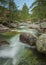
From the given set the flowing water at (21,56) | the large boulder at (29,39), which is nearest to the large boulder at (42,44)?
the flowing water at (21,56)

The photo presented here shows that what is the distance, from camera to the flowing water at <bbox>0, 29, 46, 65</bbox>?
6.81 metres

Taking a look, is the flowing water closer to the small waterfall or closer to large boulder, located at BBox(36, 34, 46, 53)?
the small waterfall

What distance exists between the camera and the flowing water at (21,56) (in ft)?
22.4

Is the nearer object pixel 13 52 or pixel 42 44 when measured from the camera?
pixel 42 44

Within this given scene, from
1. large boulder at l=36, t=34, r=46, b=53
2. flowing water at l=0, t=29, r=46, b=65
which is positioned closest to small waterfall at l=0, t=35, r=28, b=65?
flowing water at l=0, t=29, r=46, b=65

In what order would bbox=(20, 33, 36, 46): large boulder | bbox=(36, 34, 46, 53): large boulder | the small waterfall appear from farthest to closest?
bbox=(20, 33, 36, 46): large boulder
the small waterfall
bbox=(36, 34, 46, 53): large boulder

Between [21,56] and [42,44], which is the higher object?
[42,44]

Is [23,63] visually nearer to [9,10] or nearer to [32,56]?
[32,56]

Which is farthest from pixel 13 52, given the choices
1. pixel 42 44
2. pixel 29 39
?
pixel 42 44

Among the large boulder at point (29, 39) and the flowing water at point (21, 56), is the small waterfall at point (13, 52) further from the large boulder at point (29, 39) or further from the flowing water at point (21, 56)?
the large boulder at point (29, 39)

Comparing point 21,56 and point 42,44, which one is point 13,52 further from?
point 42,44

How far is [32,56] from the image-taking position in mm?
7582

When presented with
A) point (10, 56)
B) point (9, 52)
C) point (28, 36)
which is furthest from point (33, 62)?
point (28, 36)

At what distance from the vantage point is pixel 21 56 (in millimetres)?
7625
